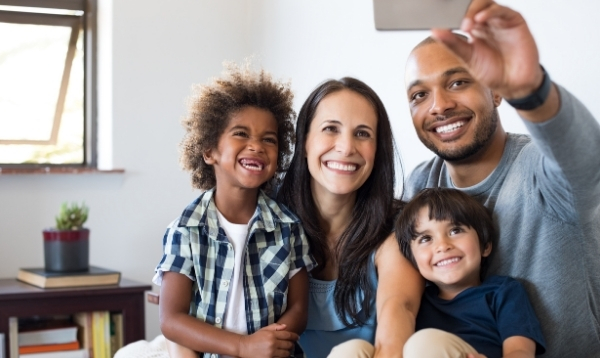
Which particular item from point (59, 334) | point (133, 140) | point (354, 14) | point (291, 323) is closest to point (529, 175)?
point (291, 323)

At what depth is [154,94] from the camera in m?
3.52

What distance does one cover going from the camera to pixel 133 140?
3.47m

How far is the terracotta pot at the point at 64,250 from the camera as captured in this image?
290cm

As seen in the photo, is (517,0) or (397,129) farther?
(397,129)

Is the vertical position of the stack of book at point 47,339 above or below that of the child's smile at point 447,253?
below

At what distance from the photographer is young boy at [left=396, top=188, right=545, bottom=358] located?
155 cm

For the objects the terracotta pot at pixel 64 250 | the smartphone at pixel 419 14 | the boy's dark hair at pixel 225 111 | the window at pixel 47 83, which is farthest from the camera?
the window at pixel 47 83

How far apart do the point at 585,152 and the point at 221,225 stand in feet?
2.63

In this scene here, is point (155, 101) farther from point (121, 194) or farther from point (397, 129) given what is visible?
point (397, 129)

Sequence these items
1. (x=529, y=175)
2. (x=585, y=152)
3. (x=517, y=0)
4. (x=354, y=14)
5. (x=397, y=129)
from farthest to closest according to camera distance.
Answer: (x=354, y=14)
(x=397, y=129)
(x=517, y=0)
(x=529, y=175)
(x=585, y=152)

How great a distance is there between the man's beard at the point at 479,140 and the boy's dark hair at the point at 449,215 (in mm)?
106

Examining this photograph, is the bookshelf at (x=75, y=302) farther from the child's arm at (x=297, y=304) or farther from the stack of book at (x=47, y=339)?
the child's arm at (x=297, y=304)

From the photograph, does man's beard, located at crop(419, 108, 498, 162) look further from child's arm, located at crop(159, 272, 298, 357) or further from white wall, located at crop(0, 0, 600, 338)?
white wall, located at crop(0, 0, 600, 338)

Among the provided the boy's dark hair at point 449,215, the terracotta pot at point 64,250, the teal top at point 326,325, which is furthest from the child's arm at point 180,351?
the terracotta pot at point 64,250
